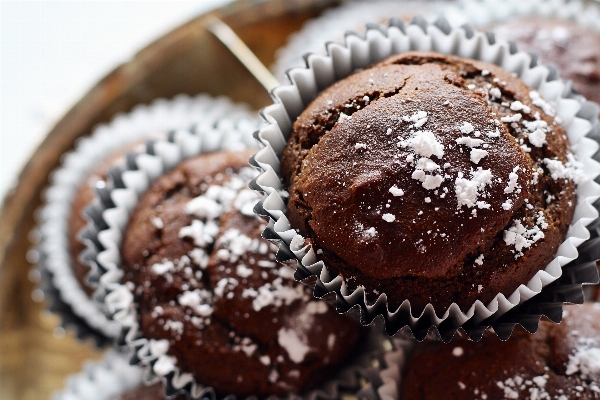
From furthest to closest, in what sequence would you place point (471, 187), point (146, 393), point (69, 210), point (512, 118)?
point (69, 210)
point (146, 393)
point (512, 118)
point (471, 187)

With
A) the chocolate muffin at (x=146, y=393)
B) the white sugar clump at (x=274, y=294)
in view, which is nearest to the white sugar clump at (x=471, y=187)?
the white sugar clump at (x=274, y=294)

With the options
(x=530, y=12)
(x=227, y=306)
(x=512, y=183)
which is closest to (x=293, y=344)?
(x=227, y=306)

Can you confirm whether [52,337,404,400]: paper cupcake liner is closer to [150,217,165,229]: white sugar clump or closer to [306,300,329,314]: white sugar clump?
[306,300,329,314]: white sugar clump

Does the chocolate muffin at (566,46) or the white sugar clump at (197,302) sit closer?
the white sugar clump at (197,302)

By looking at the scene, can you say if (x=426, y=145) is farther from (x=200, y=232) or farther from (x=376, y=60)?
(x=200, y=232)

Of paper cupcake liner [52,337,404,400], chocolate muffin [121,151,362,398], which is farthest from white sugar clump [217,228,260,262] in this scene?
paper cupcake liner [52,337,404,400]

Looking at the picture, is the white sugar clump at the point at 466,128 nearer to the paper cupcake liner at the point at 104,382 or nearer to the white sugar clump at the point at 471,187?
Answer: the white sugar clump at the point at 471,187
